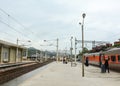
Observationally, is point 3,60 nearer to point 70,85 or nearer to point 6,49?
point 6,49

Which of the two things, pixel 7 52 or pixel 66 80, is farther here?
pixel 7 52

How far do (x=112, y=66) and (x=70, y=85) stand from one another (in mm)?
19854

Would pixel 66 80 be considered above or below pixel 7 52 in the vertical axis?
below

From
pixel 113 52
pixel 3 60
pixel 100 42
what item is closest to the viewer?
pixel 113 52

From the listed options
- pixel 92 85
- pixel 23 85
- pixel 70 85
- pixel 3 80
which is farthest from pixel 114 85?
pixel 3 80

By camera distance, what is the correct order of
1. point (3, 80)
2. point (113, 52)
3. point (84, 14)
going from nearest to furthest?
1. point (3, 80)
2. point (84, 14)
3. point (113, 52)

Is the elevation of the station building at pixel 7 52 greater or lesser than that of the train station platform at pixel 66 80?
greater

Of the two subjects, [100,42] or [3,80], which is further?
[100,42]

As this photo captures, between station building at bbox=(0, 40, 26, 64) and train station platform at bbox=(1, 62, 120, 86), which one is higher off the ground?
station building at bbox=(0, 40, 26, 64)

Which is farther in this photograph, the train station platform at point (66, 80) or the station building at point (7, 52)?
the station building at point (7, 52)

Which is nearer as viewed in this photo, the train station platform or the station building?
the train station platform

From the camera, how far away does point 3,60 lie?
243ft

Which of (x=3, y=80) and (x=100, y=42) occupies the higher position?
(x=100, y=42)

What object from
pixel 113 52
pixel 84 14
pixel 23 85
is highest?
pixel 84 14
